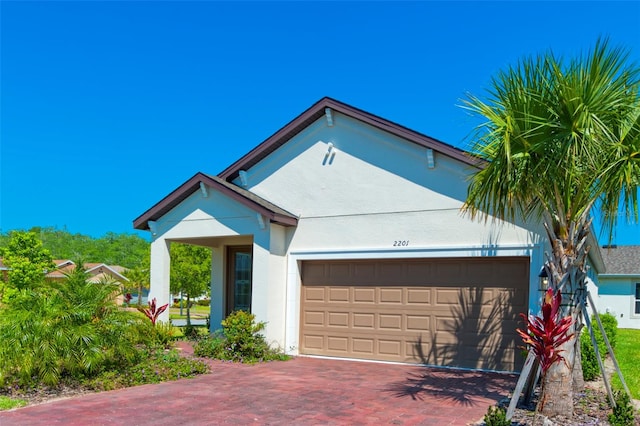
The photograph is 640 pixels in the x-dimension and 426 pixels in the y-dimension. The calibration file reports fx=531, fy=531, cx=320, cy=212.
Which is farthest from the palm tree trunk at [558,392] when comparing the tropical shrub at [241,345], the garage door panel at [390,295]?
the tropical shrub at [241,345]

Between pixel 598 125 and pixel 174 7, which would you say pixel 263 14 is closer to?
pixel 174 7

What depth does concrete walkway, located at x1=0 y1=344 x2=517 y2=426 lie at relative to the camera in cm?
698

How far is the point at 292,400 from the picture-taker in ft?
26.8

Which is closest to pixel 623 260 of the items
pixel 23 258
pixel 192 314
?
pixel 192 314

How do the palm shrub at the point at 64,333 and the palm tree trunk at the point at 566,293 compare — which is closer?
the palm tree trunk at the point at 566,293

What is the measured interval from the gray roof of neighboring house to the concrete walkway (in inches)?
811

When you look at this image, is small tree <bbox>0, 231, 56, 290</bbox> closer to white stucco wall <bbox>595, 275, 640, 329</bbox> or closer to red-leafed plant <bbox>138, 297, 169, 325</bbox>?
red-leafed plant <bbox>138, 297, 169, 325</bbox>

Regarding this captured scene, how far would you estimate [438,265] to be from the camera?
11867 millimetres

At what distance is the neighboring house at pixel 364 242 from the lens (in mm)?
11195

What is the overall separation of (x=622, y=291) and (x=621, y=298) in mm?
368

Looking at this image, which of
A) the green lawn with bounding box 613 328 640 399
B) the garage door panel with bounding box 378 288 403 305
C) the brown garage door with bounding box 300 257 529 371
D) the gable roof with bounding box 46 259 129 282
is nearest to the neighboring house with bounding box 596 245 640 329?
the green lawn with bounding box 613 328 640 399

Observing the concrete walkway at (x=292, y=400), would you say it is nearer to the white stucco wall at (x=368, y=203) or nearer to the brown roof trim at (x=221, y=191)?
the white stucco wall at (x=368, y=203)

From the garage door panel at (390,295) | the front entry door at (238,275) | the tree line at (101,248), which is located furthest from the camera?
the tree line at (101,248)

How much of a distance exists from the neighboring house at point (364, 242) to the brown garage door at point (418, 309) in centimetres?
2
